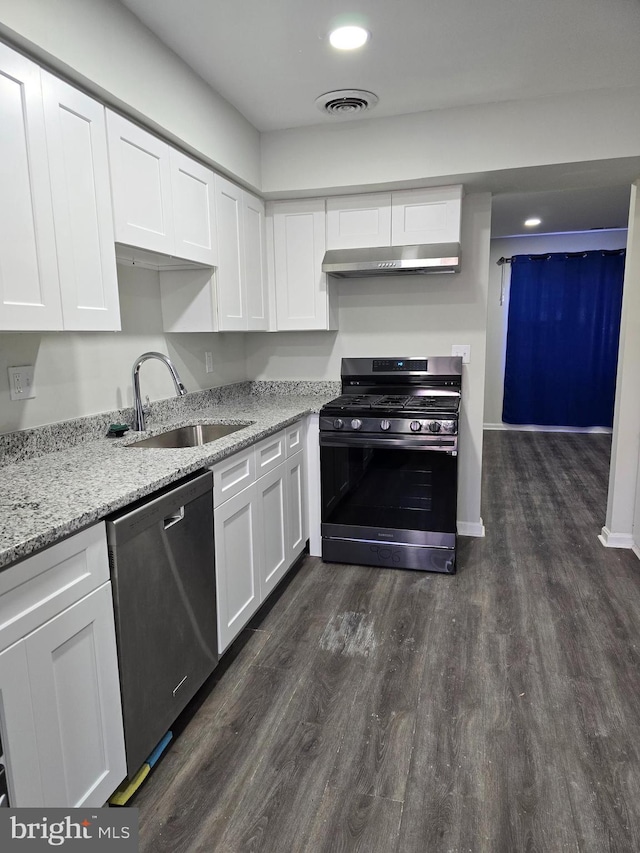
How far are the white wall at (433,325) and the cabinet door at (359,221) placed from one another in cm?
34

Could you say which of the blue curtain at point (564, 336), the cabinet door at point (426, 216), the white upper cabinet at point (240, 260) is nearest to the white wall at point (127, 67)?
the white upper cabinet at point (240, 260)

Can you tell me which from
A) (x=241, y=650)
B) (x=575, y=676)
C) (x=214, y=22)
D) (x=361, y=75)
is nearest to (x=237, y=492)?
(x=241, y=650)

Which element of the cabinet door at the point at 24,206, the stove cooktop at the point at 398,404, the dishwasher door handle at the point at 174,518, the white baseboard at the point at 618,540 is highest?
the cabinet door at the point at 24,206

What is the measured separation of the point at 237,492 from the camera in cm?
213

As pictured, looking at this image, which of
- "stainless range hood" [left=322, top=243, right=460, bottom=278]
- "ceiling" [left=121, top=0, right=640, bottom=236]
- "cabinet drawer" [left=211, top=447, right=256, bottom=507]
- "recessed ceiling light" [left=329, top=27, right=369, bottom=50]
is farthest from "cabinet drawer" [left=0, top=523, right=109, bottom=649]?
"stainless range hood" [left=322, top=243, right=460, bottom=278]

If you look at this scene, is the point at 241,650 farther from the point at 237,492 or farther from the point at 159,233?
the point at 159,233

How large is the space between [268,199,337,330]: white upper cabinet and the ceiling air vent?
0.52m

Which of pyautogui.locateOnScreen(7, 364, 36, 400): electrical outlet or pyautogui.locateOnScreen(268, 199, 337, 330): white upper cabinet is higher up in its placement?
pyautogui.locateOnScreen(268, 199, 337, 330): white upper cabinet

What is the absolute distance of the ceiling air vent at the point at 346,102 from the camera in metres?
2.54

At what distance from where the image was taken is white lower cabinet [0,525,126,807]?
109cm

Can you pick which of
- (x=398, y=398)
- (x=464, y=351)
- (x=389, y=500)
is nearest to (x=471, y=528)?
(x=389, y=500)

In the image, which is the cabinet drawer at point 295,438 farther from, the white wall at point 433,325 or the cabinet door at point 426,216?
the cabinet door at point 426,216

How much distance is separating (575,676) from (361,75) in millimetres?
2705

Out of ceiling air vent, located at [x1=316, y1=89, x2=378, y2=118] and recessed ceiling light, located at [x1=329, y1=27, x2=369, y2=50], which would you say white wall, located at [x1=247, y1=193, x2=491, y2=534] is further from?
recessed ceiling light, located at [x1=329, y1=27, x2=369, y2=50]
